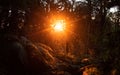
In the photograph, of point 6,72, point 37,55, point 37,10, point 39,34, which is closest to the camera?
point 6,72

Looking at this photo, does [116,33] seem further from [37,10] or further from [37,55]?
[37,10]

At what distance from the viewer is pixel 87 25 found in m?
38.5

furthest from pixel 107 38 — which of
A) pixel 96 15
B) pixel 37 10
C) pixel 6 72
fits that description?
pixel 96 15

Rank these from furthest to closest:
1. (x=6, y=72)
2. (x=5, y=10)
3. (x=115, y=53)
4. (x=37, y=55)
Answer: (x=5, y=10) < (x=37, y=55) < (x=6, y=72) < (x=115, y=53)

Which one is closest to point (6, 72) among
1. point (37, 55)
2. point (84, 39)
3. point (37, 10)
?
point (37, 55)

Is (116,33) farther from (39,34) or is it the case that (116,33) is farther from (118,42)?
(39,34)

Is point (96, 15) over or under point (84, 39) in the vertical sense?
over

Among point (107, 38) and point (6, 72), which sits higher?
point (107, 38)

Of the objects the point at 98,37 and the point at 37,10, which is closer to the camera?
the point at 98,37

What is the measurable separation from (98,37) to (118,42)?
63cm

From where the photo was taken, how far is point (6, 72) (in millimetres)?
15211

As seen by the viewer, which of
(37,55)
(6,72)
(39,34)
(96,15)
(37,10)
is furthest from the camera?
(96,15)

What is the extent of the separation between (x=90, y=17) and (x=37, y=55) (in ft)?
73.2

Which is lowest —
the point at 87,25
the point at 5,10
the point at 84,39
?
the point at 84,39
